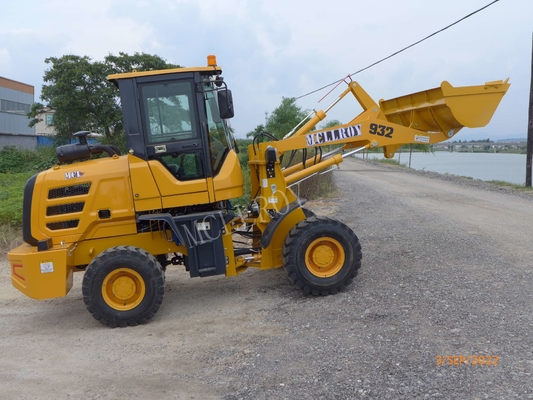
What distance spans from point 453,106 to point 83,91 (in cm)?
2442

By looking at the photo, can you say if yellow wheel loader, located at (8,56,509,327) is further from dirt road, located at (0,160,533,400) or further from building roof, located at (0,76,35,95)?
building roof, located at (0,76,35,95)

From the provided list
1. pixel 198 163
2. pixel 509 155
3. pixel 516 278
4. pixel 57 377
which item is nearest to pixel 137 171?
pixel 198 163

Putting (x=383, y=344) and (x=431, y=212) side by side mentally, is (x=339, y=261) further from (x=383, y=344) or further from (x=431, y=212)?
(x=431, y=212)

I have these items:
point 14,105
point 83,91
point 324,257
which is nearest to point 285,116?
point 83,91

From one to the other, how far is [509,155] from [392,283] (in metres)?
39.8

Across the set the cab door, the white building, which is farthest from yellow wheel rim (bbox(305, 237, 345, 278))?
the white building

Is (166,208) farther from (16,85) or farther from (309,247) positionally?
(16,85)

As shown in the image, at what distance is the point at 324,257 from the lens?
6.45 meters

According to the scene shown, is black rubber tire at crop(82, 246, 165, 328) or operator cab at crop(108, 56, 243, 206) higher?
operator cab at crop(108, 56, 243, 206)

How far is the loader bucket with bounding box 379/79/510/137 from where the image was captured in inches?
258

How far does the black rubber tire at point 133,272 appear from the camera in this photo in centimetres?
581

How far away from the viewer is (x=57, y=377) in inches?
187

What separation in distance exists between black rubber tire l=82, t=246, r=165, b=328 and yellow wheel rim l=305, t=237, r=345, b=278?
5.96ft

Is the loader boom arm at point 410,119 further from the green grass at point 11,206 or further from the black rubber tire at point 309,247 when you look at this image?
the green grass at point 11,206
